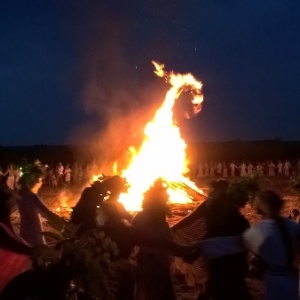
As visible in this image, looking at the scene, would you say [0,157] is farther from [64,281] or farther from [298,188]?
[64,281]

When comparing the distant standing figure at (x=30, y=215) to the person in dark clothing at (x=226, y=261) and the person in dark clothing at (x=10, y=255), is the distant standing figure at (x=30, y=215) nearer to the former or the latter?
the person in dark clothing at (x=10, y=255)

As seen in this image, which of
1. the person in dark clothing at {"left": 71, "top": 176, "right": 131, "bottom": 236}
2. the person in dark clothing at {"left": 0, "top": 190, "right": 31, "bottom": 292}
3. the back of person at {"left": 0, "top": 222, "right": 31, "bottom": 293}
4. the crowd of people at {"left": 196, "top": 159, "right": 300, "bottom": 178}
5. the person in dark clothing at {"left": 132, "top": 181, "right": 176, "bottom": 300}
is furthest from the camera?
the crowd of people at {"left": 196, "top": 159, "right": 300, "bottom": 178}

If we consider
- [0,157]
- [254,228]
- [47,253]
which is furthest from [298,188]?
[0,157]

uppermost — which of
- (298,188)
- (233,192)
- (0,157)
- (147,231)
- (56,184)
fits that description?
(0,157)

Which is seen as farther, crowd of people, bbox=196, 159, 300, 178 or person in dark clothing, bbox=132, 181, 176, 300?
crowd of people, bbox=196, 159, 300, 178

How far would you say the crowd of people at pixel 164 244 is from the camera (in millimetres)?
5160

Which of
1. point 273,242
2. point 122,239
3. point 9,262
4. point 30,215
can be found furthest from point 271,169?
point 9,262

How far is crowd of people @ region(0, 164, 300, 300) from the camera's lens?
5.16 meters

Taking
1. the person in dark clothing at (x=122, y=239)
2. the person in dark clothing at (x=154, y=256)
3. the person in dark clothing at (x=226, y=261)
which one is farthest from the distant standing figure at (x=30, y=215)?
the person in dark clothing at (x=226, y=261)

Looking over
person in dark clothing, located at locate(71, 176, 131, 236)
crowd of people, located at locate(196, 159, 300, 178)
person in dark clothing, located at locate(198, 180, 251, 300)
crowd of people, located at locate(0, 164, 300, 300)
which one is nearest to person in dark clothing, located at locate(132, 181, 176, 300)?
crowd of people, located at locate(0, 164, 300, 300)

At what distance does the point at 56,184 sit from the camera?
116 ft

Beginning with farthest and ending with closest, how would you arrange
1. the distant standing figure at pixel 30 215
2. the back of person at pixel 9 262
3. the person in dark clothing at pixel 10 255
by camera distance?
the distant standing figure at pixel 30 215
the back of person at pixel 9 262
the person in dark clothing at pixel 10 255

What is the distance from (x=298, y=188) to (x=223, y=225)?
5.24m

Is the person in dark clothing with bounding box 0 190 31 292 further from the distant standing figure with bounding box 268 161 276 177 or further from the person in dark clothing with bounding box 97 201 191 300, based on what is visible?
the distant standing figure with bounding box 268 161 276 177
